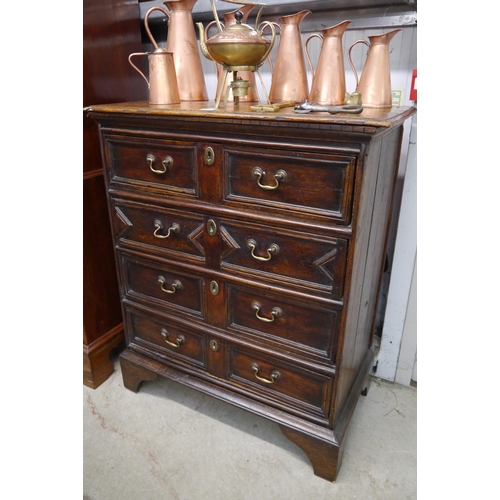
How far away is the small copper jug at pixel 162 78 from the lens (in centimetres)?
129

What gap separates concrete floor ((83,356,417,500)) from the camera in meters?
1.37

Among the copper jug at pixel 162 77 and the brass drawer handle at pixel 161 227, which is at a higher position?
the copper jug at pixel 162 77

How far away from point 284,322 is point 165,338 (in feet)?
1.78

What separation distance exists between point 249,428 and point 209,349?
378mm

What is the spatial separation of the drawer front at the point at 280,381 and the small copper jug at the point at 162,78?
868 millimetres

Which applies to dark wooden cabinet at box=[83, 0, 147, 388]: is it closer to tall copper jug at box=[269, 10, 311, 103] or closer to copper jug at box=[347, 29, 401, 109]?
tall copper jug at box=[269, 10, 311, 103]

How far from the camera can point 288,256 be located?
120 cm

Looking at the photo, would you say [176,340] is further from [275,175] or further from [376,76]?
[376,76]

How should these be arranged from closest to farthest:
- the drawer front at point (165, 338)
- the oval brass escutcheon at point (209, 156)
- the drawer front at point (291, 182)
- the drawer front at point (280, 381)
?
the drawer front at point (291, 182)
the oval brass escutcheon at point (209, 156)
the drawer front at point (280, 381)
the drawer front at point (165, 338)

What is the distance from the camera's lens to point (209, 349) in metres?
1.50

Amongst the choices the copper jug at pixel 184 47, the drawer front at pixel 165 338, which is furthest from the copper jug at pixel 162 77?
the drawer front at pixel 165 338

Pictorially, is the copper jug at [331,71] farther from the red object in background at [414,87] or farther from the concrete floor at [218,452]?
the concrete floor at [218,452]

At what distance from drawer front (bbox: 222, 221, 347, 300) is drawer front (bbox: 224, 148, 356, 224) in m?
0.07

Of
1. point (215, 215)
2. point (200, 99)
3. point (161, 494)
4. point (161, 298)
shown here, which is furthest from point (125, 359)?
point (200, 99)
